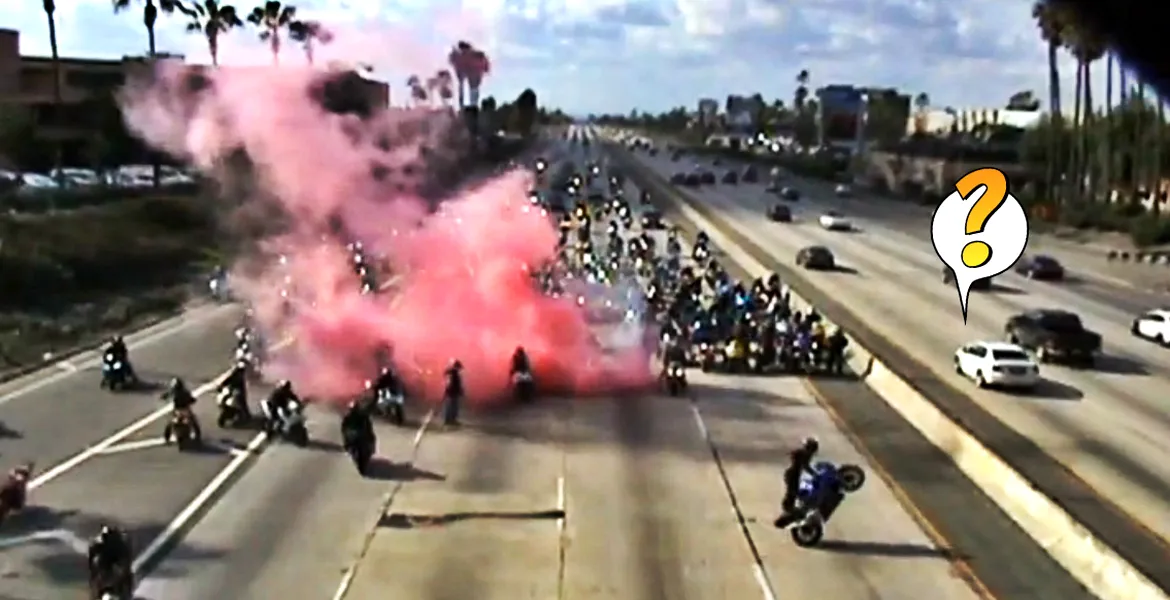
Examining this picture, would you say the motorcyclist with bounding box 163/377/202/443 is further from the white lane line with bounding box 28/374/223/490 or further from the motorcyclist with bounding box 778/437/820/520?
the motorcyclist with bounding box 778/437/820/520

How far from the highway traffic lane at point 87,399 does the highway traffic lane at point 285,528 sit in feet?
14.6

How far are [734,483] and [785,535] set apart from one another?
155 inches

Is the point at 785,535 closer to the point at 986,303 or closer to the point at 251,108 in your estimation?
the point at 251,108

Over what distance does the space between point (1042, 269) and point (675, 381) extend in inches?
1334

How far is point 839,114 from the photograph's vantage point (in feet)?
616

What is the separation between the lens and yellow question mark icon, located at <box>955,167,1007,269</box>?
20.0 metres

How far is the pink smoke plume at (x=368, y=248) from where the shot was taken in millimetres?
40219

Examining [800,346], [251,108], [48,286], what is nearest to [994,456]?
[800,346]

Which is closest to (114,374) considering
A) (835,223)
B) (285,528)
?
(285,528)

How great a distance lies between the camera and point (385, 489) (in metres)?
28.0

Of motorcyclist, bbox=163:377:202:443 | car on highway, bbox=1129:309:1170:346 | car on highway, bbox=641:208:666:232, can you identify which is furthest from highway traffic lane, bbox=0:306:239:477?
car on highway, bbox=641:208:666:232

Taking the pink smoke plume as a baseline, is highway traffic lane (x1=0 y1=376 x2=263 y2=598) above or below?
below

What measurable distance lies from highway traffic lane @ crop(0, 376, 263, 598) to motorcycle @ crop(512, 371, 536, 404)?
6.67 m

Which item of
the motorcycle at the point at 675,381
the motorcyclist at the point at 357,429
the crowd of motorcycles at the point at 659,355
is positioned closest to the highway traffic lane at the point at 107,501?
the crowd of motorcycles at the point at 659,355
